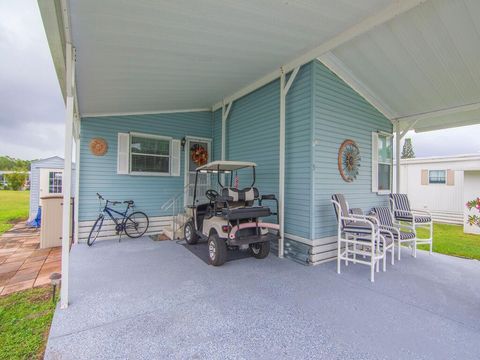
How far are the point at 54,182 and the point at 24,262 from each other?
5.49 meters

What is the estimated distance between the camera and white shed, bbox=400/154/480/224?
10.1m

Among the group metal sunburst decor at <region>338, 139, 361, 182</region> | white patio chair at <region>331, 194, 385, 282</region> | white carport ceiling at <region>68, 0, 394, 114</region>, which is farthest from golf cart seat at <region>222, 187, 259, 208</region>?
white carport ceiling at <region>68, 0, 394, 114</region>

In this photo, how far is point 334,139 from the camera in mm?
4574

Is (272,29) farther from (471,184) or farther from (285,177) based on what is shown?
(471,184)

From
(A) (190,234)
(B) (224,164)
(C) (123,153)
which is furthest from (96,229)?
(B) (224,164)

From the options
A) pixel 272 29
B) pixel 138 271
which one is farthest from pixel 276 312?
pixel 272 29

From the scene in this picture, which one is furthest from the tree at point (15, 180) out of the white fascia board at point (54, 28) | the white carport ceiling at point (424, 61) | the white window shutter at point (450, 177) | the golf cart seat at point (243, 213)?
the white window shutter at point (450, 177)

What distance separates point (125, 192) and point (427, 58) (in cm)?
673

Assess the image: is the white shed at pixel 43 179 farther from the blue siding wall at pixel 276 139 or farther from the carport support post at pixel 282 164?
the carport support post at pixel 282 164

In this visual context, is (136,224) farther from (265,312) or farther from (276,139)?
(265,312)

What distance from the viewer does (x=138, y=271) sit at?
3850 millimetres

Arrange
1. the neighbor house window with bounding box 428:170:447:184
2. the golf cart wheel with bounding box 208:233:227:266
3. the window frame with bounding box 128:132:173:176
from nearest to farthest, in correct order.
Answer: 1. the golf cart wheel with bounding box 208:233:227:266
2. the window frame with bounding box 128:132:173:176
3. the neighbor house window with bounding box 428:170:447:184

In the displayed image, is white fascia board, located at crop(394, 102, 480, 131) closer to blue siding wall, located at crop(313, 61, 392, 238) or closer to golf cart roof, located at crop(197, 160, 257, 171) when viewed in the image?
blue siding wall, located at crop(313, 61, 392, 238)

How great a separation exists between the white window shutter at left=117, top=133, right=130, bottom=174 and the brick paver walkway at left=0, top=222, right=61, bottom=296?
220cm
